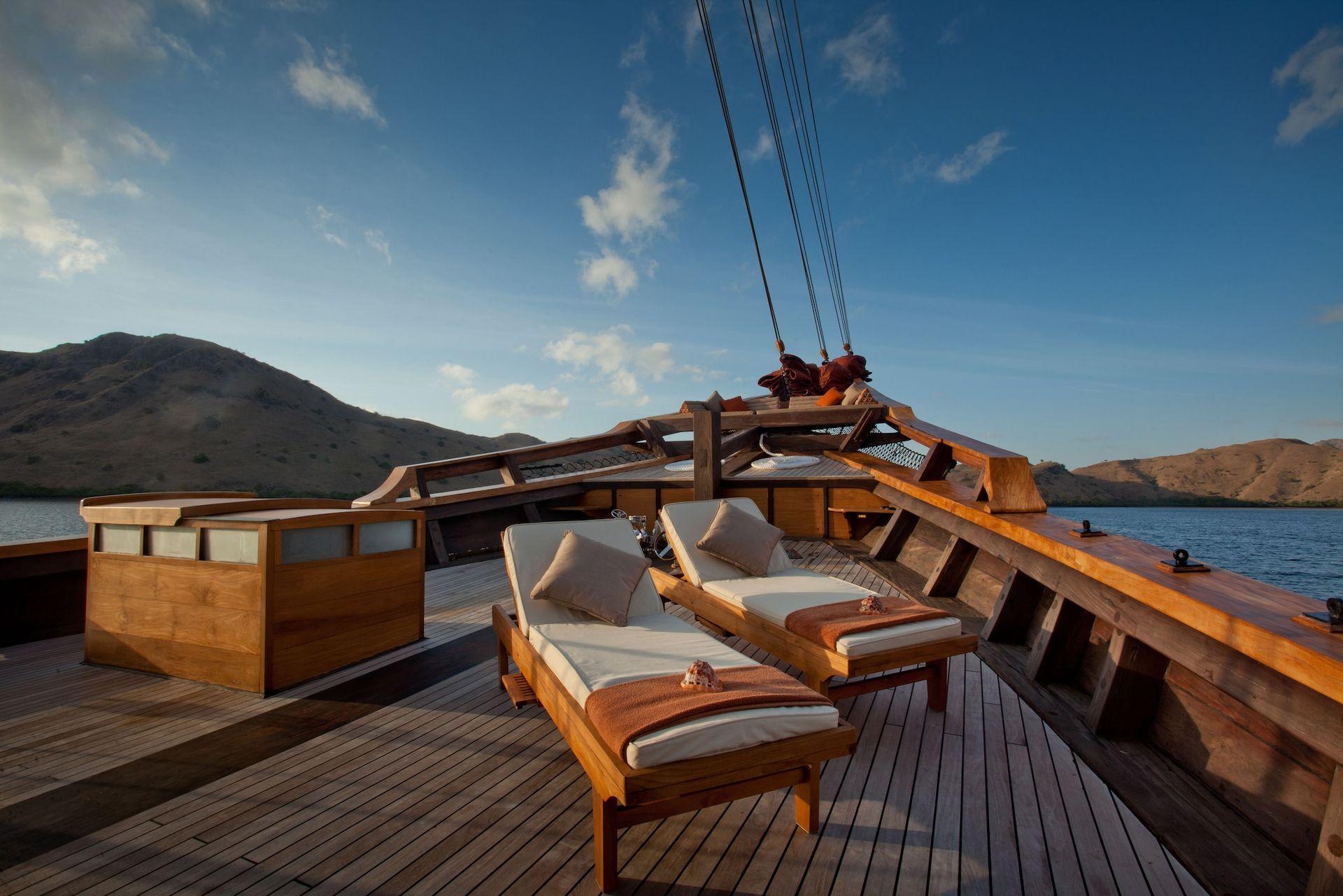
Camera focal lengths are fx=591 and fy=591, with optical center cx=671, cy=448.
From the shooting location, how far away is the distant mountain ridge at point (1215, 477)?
18875mm

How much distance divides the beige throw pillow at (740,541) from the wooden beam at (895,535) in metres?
2.25

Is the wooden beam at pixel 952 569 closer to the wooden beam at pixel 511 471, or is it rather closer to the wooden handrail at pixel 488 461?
the wooden handrail at pixel 488 461

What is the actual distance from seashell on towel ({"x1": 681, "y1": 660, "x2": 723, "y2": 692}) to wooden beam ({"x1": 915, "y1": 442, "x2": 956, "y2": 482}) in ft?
10.9

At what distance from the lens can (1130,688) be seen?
221cm

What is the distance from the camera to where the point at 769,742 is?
5.26ft

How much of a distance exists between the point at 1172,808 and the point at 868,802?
897 millimetres

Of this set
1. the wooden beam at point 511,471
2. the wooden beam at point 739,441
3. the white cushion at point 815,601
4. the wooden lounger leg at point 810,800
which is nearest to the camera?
the wooden lounger leg at point 810,800

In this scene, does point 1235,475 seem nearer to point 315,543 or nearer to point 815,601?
point 815,601

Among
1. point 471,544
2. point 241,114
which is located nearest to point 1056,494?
point 471,544

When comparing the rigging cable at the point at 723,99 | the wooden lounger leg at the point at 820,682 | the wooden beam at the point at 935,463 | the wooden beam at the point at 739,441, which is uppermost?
the rigging cable at the point at 723,99

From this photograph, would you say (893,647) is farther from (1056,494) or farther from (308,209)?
(1056,494)

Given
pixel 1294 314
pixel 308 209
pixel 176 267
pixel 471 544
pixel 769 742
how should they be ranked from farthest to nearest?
pixel 176 267, pixel 1294 314, pixel 308 209, pixel 471 544, pixel 769 742

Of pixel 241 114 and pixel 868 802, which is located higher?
pixel 241 114

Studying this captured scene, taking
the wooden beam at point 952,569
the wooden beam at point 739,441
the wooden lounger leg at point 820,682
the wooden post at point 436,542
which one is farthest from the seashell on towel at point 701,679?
the wooden post at point 436,542
